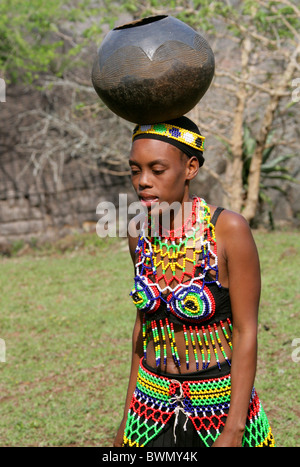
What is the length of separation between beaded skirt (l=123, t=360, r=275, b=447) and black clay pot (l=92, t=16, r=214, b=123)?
3.12ft

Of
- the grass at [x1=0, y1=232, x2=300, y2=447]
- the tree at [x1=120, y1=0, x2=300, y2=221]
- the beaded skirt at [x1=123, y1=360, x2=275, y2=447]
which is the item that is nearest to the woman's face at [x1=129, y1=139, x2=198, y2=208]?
the beaded skirt at [x1=123, y1=360, x2=275, y2=447]

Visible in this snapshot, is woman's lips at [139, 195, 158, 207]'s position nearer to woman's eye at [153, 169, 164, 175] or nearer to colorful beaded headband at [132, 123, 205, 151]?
woman's eye at [153, 169, 164, 175]

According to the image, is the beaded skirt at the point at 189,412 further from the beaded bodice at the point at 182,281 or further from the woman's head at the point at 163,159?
the woman's head at the point at 163,159

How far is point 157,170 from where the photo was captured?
185cm

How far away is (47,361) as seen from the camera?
18.2 ft

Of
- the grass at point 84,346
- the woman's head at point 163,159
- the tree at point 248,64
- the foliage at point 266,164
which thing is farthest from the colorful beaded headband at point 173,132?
the foliage at point 266,164

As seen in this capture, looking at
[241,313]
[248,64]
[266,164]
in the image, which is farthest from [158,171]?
[266,164]

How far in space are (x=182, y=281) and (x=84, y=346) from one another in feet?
13.5

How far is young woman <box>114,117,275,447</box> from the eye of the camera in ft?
6.04

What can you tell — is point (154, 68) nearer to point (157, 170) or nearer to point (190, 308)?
point (157, 170)

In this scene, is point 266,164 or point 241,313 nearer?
point 241,313

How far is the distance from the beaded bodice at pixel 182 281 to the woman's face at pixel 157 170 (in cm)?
16

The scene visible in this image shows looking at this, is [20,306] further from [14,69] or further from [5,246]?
[14,69]
